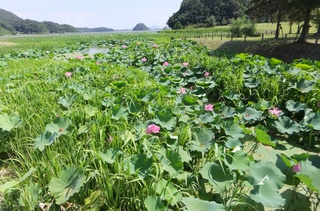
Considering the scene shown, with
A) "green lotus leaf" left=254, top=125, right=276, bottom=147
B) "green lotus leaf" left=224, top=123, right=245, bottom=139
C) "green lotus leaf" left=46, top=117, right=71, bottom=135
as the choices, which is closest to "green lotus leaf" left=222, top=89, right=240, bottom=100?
"green lotus leaf" left=224, top=123, right=245, bottom=139

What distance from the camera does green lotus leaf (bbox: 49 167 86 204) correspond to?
63.0 inches

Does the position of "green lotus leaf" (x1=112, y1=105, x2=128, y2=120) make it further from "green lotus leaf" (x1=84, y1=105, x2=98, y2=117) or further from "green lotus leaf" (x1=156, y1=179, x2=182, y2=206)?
"green lotus leaf" (x1=156, y1=179, x2=182, y2=206)

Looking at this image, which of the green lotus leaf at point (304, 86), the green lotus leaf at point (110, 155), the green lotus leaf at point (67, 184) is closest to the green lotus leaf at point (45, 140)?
the green lotus leaf at point (67, 184)

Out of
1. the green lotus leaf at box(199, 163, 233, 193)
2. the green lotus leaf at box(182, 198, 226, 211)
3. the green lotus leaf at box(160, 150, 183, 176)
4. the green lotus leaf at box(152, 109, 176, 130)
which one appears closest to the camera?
the green lotus leaf at box(182, 198, 226, 211)

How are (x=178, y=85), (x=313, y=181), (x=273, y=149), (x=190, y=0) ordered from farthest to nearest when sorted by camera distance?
(x=190, y=0) → (x=178, y=85) → (x=273, y=149) → (x=313, y=181)

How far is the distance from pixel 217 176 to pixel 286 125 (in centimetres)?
154

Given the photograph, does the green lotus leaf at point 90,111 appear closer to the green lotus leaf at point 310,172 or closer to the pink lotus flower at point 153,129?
the pink lotus flower at point 153,129

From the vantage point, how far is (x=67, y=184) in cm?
167

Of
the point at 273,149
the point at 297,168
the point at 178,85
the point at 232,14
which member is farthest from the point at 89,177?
the point at 232,14

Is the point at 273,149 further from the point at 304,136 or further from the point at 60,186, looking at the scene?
the point at 60,186

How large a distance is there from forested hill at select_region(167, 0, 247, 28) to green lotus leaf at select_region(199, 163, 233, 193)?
65.0m

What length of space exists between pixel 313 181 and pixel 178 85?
3082 mm

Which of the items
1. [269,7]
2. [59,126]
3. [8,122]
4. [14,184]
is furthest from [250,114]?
[269,7]

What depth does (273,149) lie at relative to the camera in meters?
2.89
